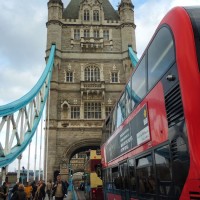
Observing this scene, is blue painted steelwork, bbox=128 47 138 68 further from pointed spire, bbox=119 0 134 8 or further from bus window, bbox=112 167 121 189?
bus window, bbox=112 167 121 189

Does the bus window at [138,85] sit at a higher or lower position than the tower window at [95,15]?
lower

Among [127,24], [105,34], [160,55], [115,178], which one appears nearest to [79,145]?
[105,34]

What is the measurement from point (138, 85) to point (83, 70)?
21855 millimetres

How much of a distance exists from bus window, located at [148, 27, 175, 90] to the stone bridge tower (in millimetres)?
18914

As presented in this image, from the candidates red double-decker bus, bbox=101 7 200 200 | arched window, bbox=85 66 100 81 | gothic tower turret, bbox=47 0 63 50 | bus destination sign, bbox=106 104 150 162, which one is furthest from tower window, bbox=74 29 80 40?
red double-decker bus, bbox=101 7 200 200

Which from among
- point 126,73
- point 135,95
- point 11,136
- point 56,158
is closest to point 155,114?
point 135,95

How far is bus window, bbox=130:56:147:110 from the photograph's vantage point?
5065 millimetres

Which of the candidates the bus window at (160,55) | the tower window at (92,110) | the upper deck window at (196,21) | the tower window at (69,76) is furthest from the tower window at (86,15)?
the upper deck window at (196,21)

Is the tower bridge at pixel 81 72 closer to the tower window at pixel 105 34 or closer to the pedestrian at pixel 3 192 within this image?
the tower window at pixel 105 34

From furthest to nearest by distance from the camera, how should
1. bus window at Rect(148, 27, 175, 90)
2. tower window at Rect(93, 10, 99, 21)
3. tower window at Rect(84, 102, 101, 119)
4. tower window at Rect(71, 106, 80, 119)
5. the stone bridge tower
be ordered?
tower window at Rect(93, 10, 99, 21) → tower window at Rect(84, 102, 101, 119) → tower window at Rect(71, 106, 80, 119) → the stone bridge tower → bus window at Rect(148, 27, 175, 90)

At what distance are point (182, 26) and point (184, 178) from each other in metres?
1.73

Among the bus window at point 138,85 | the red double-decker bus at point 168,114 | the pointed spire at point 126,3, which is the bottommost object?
the red double-decker bus at point 168,114

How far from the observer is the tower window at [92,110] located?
25.7 m

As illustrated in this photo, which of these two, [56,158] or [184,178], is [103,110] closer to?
[56,158]
